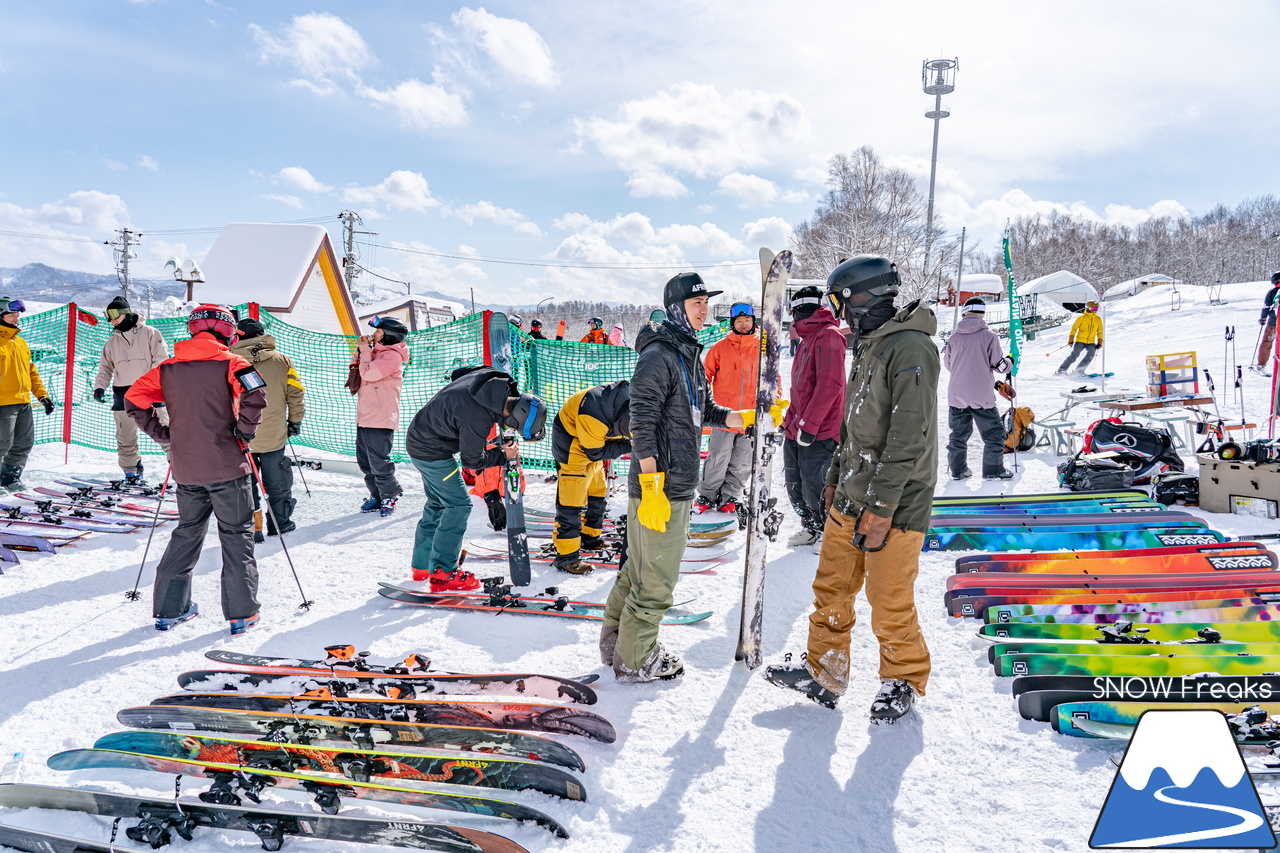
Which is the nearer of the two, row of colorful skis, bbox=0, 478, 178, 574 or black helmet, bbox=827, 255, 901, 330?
black helmet, bbox=827, 255, 901, 330

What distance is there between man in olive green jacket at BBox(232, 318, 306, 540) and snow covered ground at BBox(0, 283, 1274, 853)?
2.18ft

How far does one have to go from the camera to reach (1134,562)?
455 cm

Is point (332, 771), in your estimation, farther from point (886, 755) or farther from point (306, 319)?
point (306, 319)

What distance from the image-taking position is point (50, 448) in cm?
995

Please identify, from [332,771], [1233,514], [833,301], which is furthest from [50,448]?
[1233,514]

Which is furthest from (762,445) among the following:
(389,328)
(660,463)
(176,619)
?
(389,328)

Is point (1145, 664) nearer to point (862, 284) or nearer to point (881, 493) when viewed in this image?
point (881, 493)

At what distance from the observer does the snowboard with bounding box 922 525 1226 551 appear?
4973mm

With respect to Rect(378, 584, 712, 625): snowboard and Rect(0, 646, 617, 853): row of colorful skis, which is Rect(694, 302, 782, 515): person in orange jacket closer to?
Rect(378, 584, 712, 625): snowboard

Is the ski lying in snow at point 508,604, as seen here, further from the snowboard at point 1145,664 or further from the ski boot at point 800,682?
the snowboard at point 1145,664

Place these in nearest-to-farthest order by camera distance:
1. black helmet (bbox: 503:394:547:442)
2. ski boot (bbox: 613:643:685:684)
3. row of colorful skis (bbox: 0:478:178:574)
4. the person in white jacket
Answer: ski boot (bbox: 613:643:685:684), black helmet (bbox: 503:394:547:442), row of colorful skis (bbox: 0:478:178:574), the person in white jacket

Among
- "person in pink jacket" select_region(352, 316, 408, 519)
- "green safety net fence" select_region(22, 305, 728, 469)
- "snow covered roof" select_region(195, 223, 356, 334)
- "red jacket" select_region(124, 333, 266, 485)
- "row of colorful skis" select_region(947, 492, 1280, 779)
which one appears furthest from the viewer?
"snow covered roof" select_region(195, 223, 356, 334)

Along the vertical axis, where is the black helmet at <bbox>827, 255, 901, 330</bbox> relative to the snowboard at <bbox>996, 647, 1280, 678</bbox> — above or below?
above

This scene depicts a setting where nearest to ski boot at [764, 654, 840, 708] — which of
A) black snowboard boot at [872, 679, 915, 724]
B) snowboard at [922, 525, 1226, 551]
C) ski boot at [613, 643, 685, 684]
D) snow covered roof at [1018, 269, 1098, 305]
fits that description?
black snowboard boot at [872, 679, 915, 724]
